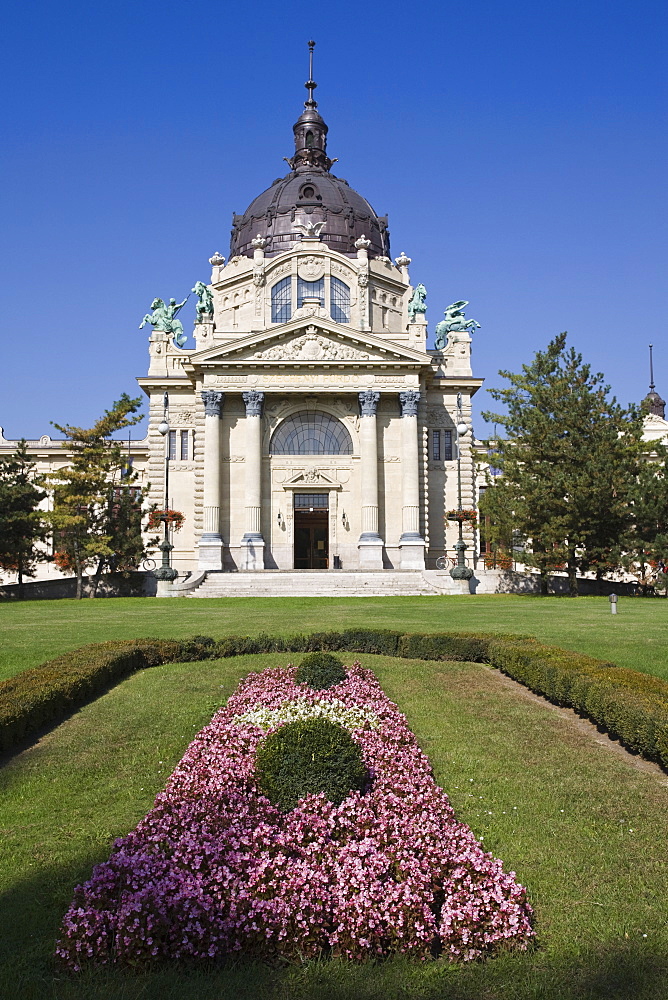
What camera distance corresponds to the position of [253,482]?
51.7 meters

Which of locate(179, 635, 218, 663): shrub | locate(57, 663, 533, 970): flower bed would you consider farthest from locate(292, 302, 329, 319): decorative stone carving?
locate(57, 663, 533, 970): flower bed

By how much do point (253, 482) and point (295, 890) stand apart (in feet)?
151

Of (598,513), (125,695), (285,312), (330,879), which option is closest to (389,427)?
(285,312)

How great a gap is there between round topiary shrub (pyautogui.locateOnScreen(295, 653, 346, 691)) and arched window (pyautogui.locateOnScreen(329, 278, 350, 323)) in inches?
1833

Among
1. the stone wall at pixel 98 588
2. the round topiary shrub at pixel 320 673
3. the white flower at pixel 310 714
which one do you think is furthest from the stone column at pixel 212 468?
the white flower at pixel 310 714

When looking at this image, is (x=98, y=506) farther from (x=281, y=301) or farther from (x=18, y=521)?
(x=281, y=301)

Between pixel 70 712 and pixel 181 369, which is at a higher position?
pixel 181 369

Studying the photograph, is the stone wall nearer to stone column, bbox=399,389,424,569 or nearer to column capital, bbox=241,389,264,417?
column capital, bbox=241,389,264,417

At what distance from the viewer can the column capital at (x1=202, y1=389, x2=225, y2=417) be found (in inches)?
2051

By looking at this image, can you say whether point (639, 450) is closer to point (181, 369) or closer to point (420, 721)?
point (181, 369)

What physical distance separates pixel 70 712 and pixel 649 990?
414 inches

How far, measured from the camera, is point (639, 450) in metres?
46.4

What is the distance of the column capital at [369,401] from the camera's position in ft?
172

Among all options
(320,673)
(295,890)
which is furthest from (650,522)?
(295,890)
